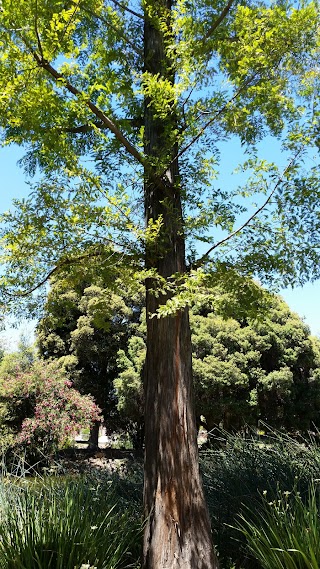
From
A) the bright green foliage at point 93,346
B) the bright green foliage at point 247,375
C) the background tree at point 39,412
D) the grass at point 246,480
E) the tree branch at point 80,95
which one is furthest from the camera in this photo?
the bright green foliage at point 93,346

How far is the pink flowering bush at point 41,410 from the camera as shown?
39.9ft

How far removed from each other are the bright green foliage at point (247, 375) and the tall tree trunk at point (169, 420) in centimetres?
971

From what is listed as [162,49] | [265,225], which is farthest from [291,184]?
[162,49]

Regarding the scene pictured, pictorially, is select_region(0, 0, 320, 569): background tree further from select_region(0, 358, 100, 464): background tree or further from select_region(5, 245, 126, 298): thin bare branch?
select_region(0, 358, 100, 464): background tree

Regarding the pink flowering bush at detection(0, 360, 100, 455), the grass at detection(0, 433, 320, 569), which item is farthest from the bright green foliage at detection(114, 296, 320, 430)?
the grass at detection(0, 433, 320, 569)

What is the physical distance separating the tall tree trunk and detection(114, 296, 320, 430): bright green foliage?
971 centimetres

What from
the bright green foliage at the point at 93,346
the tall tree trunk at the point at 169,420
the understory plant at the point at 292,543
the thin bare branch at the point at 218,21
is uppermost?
the thin bare branch at the point at 218,21

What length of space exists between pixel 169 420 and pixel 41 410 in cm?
910

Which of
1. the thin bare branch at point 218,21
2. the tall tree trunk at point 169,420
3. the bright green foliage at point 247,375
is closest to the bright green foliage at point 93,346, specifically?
the bright green foliage at point 247,375

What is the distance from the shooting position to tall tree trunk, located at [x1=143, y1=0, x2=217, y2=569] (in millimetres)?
A: 3641

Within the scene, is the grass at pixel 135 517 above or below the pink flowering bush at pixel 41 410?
below

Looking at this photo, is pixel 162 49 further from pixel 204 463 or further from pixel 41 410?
pixel 41 410

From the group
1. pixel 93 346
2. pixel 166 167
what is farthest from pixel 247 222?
pixel 93 346

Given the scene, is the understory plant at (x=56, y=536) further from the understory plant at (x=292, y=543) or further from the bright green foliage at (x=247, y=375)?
the bright green foliage at (x=247, y=375)
